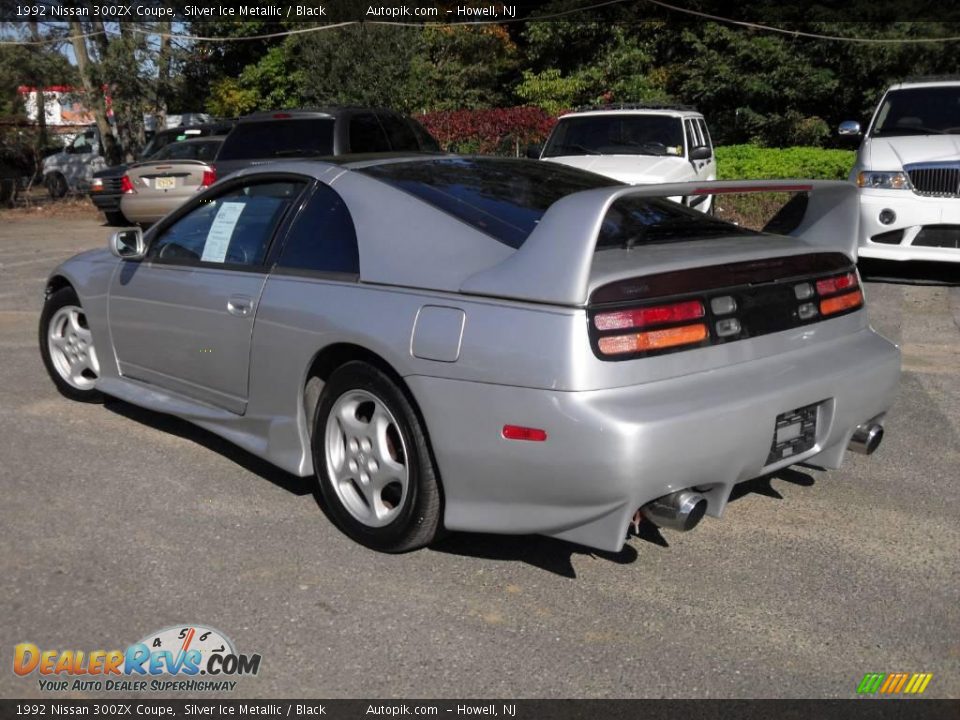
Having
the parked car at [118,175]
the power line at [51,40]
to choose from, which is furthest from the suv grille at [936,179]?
the power line at [51,40]

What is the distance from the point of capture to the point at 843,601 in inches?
135

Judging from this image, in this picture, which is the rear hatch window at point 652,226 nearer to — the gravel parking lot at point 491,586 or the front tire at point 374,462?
the front tire at point 374,462

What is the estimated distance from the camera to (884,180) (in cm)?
930

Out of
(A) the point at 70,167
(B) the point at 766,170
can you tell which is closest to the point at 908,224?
(B) the point at 766,170

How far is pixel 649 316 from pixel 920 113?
324 inches

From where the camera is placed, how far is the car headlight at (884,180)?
9.23 m

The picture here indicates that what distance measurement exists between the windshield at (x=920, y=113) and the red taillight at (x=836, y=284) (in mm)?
6742

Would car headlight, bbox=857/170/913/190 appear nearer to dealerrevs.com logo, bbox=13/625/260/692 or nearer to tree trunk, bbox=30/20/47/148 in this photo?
dealerrevs.com logo, bbox=13/625/260/692

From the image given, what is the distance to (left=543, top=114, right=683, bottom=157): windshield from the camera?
11.7 meters

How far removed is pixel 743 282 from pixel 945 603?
4.18ft

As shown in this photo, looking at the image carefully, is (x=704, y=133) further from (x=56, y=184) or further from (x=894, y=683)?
(x=56, y=184)

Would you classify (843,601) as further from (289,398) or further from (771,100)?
(771,100)

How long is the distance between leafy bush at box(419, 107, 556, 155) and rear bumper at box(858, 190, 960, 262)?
37.5 ft
